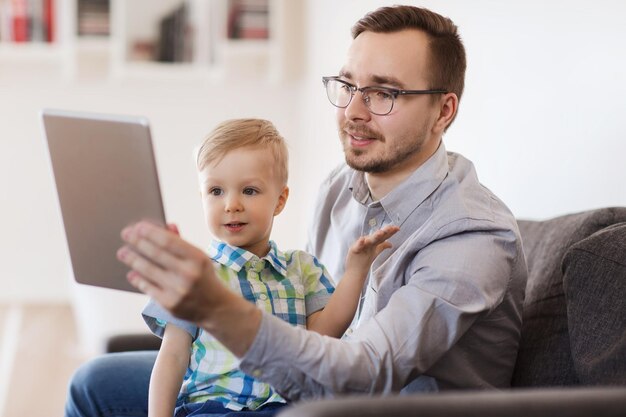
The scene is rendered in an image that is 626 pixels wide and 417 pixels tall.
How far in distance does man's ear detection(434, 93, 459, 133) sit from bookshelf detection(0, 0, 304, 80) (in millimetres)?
3090

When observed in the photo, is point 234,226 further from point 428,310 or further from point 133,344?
point 133,344

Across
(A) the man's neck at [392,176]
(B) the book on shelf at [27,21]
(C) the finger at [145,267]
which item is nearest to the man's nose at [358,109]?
(A) the man's neck at [392,176]

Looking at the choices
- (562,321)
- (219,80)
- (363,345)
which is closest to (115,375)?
(363,345)

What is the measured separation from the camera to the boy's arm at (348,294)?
1704 millimetres

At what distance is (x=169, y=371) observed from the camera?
166 cm

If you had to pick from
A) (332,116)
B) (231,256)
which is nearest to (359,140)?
(231,256)

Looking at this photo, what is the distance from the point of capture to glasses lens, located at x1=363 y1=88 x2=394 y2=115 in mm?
1882

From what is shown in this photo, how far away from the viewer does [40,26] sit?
16.3 ft

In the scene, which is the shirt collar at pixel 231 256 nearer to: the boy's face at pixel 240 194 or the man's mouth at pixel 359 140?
the boy's face at pixel 240 194

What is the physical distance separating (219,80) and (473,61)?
2476mm

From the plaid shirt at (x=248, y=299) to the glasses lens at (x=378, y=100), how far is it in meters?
0.33

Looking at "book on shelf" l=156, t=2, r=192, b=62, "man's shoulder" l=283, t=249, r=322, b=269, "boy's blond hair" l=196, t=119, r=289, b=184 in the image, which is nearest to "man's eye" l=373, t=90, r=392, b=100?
"boy's blond hair" l=196, t=119, r=289, b=184

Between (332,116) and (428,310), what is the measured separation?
259 centimetres

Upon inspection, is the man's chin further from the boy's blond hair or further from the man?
the boy's blond hair
